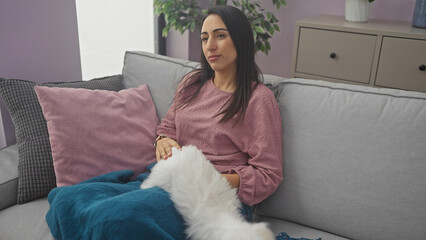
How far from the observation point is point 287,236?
1.14 m

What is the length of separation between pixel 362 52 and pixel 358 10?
29cm

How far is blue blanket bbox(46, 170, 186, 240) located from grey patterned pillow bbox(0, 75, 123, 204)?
0.20 meters

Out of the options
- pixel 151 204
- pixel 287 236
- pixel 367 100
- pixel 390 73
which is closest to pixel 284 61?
pixel 390 73

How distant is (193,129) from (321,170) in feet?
1.42

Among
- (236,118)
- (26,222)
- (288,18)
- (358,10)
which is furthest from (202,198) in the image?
(288,18)

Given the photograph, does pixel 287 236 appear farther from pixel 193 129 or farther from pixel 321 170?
pixel 193 129

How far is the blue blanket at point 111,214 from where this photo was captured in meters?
0.90

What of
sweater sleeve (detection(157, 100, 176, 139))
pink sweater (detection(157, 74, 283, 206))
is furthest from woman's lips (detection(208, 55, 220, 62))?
sweater sleeve (detection(157, 100, 176, 139))

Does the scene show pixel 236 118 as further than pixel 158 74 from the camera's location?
No

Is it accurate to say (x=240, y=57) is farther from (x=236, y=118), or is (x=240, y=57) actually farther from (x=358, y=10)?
(x=358, y=10)

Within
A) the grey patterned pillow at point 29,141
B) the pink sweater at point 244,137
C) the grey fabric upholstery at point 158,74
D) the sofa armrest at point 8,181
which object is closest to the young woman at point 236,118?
the pink sweater at point 244,137

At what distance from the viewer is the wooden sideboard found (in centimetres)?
199

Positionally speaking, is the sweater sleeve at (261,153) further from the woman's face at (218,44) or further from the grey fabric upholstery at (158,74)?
the grey fabric upholstery at (158,74)

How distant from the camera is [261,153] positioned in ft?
3.82
